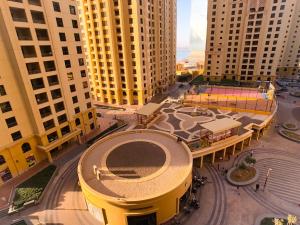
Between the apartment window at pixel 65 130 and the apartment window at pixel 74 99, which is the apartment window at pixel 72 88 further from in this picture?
the apartment window at pixel 65 130

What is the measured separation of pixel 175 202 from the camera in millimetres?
31250

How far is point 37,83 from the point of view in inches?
1673

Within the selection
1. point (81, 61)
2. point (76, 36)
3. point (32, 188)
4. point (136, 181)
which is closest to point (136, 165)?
point (136, 181)

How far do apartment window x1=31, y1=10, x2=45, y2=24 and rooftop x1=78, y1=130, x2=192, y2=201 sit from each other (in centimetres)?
3030

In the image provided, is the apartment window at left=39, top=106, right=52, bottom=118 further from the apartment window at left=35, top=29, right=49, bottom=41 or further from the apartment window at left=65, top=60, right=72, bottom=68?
the apartment window at left=35, top=29, right=49, bottom=41

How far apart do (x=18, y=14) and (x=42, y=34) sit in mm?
5420

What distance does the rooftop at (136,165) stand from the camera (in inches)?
1196

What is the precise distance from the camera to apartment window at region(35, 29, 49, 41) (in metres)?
41.2

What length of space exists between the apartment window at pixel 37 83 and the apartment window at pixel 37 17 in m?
12.5

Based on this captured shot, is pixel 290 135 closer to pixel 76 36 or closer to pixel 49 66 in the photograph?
pixel 76 36

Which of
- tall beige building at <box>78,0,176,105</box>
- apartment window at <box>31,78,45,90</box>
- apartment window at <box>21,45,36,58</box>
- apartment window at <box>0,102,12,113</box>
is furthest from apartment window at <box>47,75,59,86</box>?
tall beige building at <box>78,0,176,105</box>

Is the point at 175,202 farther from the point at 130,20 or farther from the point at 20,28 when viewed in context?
the point at 130,20

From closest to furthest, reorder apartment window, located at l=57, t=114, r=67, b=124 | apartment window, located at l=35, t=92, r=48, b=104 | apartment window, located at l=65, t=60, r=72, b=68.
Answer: apartment window, located at l=35, t=92, r=48, b=104 → apartment window, located at l=65, t=60, r=72, b=68 → apartment window, located at l=57, t=114, r=67, b=124

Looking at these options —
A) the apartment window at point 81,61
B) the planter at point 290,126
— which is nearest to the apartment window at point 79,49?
the apartment window at point 81,61
